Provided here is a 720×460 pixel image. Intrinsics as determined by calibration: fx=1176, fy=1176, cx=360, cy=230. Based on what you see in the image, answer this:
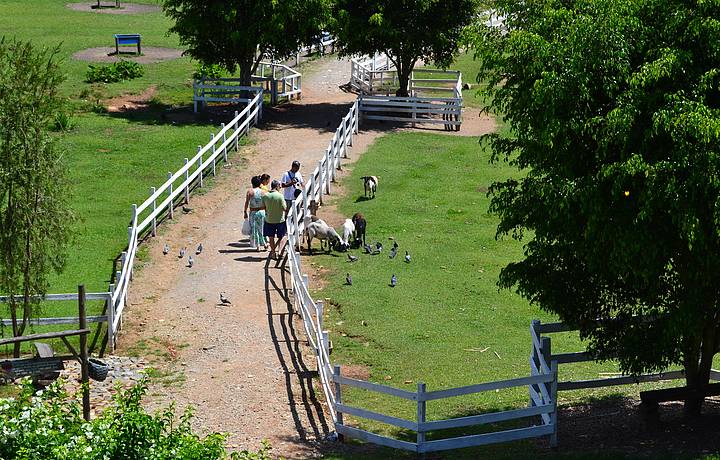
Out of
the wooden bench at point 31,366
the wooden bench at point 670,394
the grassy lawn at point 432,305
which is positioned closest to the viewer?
the wooden bench at point 670,394

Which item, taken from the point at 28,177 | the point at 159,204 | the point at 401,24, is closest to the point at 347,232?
the point at 159,204

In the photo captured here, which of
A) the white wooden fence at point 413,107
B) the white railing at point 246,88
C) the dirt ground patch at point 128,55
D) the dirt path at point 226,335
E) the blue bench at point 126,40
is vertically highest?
the blue bench at point 126,40

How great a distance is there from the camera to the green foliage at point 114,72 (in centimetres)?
4141

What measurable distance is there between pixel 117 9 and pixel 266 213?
1497 inches

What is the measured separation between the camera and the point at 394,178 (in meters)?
31.4

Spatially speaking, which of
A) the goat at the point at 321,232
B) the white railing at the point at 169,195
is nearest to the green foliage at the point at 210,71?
the white railing at the point at 169,195

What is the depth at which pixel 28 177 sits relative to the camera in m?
17.5

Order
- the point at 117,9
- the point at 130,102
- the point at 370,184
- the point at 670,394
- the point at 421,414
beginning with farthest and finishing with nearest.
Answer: the point at 117,9, the point at 130,102, the point at 370,184, the point at 670,394, the point at 421,414

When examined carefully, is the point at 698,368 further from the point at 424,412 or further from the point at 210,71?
the point at 210,71

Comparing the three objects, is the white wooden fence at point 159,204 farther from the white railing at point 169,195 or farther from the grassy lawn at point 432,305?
the grassy lawn at point 432,305

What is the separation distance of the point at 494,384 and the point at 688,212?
3.45 metres

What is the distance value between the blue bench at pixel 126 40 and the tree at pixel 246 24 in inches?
371

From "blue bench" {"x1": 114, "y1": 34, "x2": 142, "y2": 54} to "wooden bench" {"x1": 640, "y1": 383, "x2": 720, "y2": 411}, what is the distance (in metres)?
34.7

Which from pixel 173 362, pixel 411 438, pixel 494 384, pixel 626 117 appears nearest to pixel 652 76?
pixel 626 117
